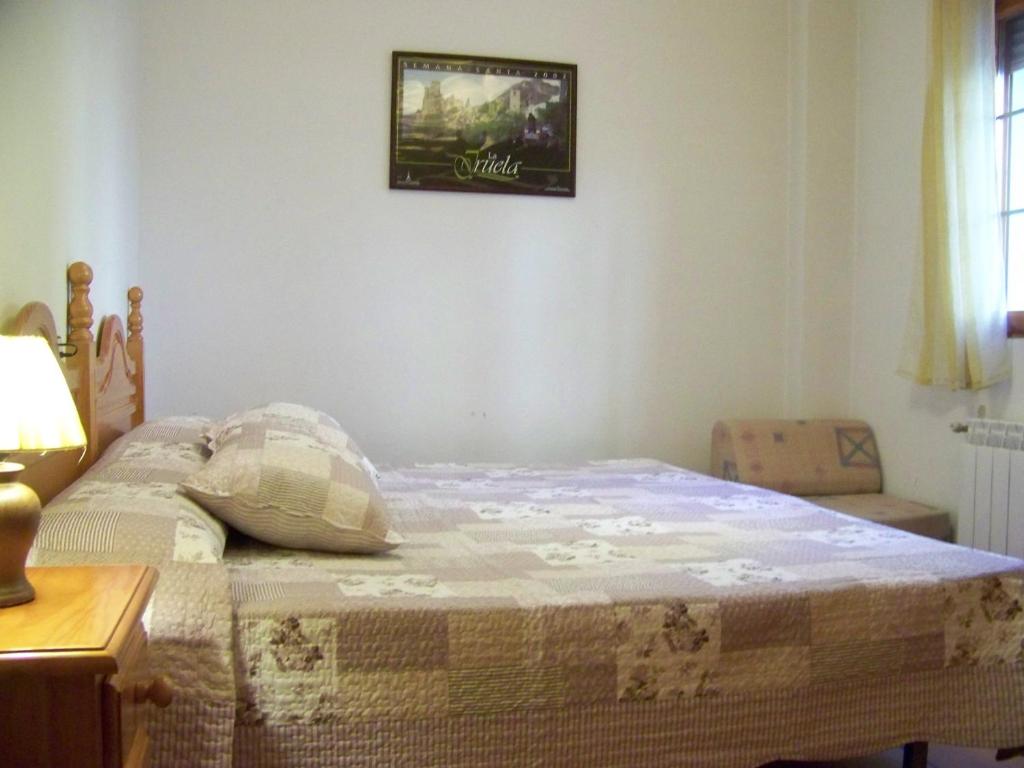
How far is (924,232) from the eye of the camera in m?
3.31

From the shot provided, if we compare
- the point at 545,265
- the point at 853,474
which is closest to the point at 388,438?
the point at 545,265

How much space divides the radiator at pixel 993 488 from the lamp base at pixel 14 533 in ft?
8.91

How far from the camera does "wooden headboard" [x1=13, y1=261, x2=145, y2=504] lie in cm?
183

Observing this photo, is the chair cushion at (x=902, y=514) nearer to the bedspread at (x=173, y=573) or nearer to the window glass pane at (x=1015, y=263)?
the window glass pane at (x=1015, y=263)

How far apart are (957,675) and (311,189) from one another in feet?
8.62

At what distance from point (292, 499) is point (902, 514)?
218 cm

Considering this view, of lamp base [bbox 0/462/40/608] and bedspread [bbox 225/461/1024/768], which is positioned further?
bedspread [bbox 225/461/1024/768]

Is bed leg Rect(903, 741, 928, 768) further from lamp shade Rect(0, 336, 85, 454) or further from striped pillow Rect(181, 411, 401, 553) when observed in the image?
lamp shade Rect(0, 336, 85, 454)

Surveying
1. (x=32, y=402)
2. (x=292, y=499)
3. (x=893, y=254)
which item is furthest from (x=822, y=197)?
(x=32, y=402)

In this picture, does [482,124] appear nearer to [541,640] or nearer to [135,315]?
[135,315]

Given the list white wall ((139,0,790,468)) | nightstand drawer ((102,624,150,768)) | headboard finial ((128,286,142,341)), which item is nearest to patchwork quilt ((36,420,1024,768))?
nightstand drawer ((102,624,150,768))

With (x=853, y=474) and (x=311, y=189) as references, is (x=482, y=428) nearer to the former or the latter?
(x=311, y=189)

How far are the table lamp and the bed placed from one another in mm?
390

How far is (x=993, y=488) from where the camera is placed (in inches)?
119
